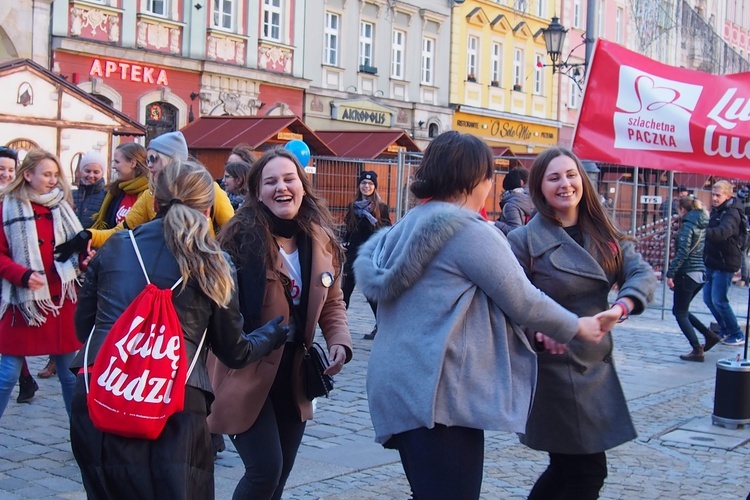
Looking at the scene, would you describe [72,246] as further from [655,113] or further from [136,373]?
[655,113]

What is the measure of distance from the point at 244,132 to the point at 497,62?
62.2ft

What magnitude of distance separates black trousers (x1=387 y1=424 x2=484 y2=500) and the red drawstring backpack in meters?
0.81

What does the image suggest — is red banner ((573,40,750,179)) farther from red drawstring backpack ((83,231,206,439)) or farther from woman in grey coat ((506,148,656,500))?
red drawstring backpack ((83,231,206,439))

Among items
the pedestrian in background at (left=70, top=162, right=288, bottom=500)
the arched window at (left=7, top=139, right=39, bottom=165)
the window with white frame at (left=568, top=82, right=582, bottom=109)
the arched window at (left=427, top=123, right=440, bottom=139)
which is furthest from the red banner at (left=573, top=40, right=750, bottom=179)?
the window with white frame at (left=568, top=82, right=582, bottom=109)

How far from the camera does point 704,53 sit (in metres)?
48.5

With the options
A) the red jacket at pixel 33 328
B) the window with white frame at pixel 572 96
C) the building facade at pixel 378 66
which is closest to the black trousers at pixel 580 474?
the red jacket at pixel 33 328

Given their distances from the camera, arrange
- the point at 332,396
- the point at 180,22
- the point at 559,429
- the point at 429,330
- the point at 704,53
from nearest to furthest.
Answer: the point at 429,330, the point at 559,429, the point at 332,396, the point at 180,22, the point at 704,53

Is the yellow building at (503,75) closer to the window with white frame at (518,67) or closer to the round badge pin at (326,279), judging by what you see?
the window with white frame at (518,67)

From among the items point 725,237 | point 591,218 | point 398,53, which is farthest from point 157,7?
point 591,218

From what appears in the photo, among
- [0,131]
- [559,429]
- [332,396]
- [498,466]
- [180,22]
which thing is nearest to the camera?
[559,429]

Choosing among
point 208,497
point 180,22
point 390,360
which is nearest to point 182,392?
point 208,497

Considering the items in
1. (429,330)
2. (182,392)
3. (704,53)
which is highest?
(704,53)

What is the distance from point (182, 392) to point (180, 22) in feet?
72.1

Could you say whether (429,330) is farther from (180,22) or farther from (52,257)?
(180,22)
